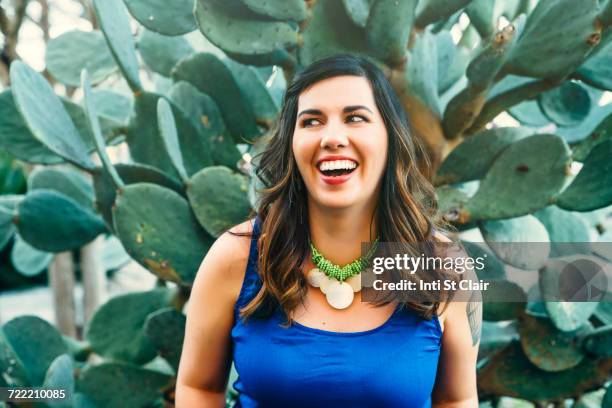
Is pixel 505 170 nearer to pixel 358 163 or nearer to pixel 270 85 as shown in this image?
pixel 358 163

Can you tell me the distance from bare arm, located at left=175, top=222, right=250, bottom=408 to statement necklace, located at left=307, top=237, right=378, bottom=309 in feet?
0.38

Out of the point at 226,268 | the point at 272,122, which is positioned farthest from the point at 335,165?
the point at 272,122

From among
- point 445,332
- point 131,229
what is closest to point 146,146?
point 131,229

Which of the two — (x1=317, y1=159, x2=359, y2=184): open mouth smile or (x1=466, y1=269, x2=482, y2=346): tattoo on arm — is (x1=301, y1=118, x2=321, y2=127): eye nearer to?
(x1=317, y1=159, x2=359, y2=184): open mouth smile

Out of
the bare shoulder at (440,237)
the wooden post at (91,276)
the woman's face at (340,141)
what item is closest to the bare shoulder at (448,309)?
the bare shoulder at (440,237)

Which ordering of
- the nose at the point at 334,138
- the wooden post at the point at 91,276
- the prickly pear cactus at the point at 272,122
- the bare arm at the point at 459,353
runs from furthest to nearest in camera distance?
1. the wooden post at the point at 91,276
2. the prickly pear cactus at the point at 272,122
3. the bare arm at the point at 459,353
4. the nose at the point at 334,138

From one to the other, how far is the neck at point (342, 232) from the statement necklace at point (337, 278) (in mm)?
11

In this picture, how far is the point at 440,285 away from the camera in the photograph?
1.01m

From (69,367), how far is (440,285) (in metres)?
0.77

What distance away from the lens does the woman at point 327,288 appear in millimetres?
936

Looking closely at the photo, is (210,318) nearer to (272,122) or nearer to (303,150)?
(303,150)

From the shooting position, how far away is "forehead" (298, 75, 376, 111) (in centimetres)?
96

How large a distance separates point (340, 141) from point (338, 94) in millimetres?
88

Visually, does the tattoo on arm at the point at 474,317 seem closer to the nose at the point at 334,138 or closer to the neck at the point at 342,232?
the neck at the point at 342,232
